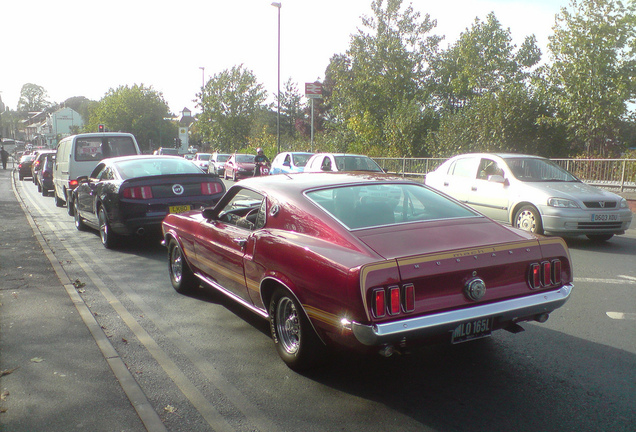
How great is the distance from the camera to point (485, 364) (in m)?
4.23

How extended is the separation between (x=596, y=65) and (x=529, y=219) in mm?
17564

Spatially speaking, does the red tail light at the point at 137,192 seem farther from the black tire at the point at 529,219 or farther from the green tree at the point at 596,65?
the green tree at the point at 596,65

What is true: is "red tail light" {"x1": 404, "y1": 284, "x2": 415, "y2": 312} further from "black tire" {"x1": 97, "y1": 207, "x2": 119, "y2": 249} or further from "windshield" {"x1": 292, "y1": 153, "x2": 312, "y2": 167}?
"windshield" {"x1": 292, "y1": 153, "x2": 312, "y2": 167}

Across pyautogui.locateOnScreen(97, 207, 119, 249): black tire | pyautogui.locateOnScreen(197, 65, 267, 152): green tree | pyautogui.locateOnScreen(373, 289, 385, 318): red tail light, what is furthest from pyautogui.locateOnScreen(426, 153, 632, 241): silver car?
pyautogui.locateOnScreen(197, 65, 267, 152): green tree

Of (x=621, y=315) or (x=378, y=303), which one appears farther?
(x=621, y=315)

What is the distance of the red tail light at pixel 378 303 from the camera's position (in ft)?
11.0

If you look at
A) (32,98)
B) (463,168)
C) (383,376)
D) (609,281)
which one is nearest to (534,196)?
(463,168)

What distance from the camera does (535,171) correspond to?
10.6 metres

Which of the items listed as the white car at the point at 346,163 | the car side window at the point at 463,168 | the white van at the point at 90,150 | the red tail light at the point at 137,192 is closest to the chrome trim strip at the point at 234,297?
the red tail light at the point at 137,192

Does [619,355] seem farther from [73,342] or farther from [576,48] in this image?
[576,48]

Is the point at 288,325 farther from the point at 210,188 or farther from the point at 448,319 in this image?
the point at 210,188

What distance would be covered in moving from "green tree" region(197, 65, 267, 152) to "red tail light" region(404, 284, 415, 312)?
5269 centimetres

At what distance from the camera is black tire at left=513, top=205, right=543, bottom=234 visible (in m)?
9.67

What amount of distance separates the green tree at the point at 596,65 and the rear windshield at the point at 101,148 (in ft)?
62.3
